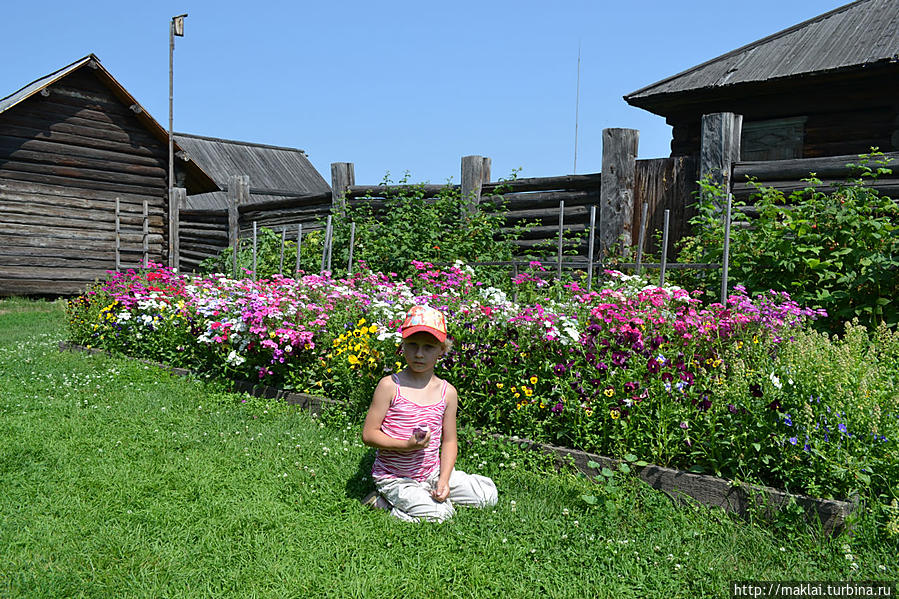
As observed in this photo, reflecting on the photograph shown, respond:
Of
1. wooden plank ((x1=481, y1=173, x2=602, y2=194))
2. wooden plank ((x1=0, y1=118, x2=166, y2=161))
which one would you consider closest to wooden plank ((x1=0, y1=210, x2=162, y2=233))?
wooden plank ((x1=0, y1=118, x2=166, y2=161))

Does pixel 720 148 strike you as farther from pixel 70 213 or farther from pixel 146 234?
pixel 70 213

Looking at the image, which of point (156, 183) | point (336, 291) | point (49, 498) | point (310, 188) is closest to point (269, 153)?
point (310, 188)

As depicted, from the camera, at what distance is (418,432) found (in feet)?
11.4

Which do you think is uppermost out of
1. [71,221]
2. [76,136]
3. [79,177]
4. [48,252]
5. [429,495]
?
[76,136]

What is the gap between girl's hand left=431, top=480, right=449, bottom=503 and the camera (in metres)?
3.46

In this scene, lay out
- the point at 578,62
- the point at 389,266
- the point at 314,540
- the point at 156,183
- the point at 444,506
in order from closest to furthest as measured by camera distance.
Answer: the point at 314,540, the point at 444,506, the point at 389,266, the point at 578,62, the point at 156,183

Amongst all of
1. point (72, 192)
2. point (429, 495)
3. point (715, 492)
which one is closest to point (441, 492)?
point (429, 495)

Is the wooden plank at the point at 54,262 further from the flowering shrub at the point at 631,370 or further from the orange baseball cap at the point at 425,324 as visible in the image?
the orange baseball cap at the point at 425,324

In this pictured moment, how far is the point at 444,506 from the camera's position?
3.51 m

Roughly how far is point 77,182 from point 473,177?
11.2 m

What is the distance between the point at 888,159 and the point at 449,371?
512 cm

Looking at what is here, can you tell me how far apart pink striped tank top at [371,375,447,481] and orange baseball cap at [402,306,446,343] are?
0.31m

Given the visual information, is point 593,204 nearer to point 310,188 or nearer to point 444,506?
point 444,506

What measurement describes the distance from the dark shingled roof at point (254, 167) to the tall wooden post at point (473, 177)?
22.5 metres
